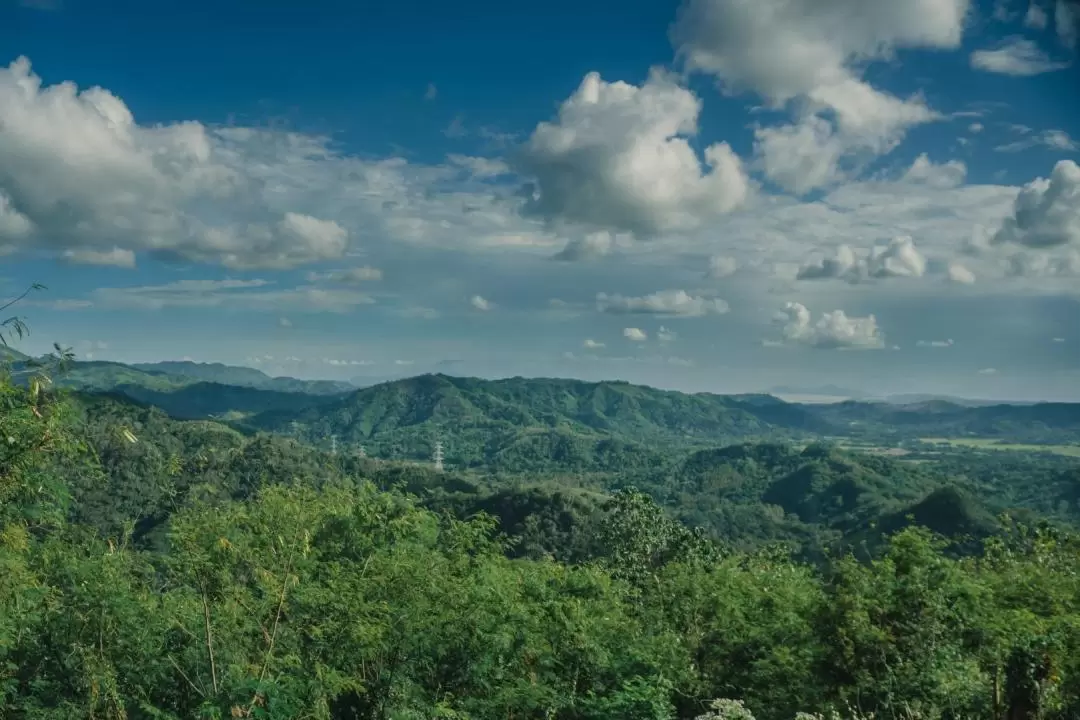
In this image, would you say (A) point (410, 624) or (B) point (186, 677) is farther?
(A) point (410, 624)

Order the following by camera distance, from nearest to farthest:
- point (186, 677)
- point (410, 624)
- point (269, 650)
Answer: point (186, 677)
point (269, 650)
point (410, 624)

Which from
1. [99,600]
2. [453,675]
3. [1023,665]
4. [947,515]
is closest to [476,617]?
[453,675]

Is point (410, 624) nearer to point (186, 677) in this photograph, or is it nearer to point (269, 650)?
point (269, 650)

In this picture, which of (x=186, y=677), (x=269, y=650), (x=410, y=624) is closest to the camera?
(x=186, y=677)

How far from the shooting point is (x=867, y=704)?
13.2m

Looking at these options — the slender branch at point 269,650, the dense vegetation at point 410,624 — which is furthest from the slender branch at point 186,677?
the slender branch at point 269,650

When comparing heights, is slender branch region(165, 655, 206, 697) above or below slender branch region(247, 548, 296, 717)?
below

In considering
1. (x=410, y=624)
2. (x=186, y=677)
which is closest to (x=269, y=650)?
(x=186, y=677)

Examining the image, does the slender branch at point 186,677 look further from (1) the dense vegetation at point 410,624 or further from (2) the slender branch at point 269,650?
(2) the slender branch at point 269,650

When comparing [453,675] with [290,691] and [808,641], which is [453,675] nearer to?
[290,691]

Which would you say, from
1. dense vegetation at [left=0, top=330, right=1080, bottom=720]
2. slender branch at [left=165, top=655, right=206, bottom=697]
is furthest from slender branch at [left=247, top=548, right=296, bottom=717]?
slender branch at [left=165, top=655, right=206, bottom=697]

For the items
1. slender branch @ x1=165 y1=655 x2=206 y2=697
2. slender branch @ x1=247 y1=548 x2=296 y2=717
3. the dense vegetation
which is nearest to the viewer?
→ slender branch @ x1=247 y1=548 x2=296 y2=717

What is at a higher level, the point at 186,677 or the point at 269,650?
the point at 269,650

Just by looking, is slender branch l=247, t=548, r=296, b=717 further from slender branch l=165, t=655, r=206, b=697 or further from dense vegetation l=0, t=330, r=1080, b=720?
slender branch l=165, t=655, r=206, b=697
